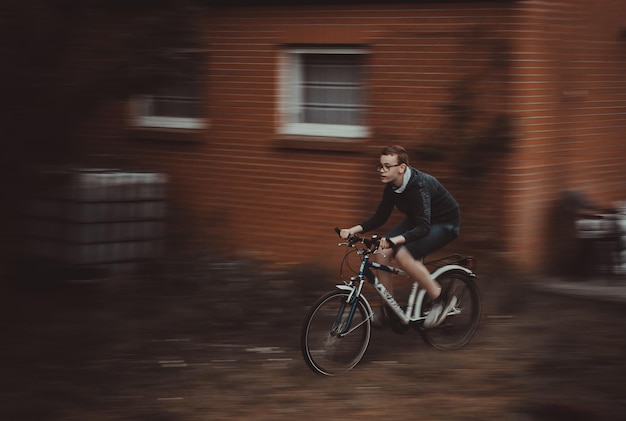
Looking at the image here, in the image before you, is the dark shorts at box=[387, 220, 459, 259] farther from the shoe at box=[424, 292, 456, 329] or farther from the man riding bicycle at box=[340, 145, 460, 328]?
the shoe at box=[424, 292, 456, 329]

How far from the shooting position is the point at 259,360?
288 inches

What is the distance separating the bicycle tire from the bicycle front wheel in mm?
639

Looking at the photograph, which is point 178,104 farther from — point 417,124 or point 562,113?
point 562,113

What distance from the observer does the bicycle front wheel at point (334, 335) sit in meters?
6.87

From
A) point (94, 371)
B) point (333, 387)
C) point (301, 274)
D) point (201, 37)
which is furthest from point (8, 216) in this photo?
point (301, 274)

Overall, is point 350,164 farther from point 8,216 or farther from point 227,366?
point 8,216

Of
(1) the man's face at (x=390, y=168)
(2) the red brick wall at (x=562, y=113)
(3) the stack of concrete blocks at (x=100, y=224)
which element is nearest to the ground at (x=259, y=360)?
(3) the stack of concrete blocks at (x=100, y=224)

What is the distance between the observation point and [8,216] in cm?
622

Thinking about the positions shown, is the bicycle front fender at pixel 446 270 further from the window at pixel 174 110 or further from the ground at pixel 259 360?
the window at pixel 174 110

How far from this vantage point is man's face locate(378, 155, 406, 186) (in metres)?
7.00

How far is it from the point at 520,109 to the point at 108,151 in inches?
184

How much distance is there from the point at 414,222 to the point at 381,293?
0.55 meters

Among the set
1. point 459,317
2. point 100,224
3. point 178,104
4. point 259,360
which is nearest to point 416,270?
point 459,317

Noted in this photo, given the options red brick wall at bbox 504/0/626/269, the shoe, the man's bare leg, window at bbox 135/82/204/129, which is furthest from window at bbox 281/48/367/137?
the man's bare leg
